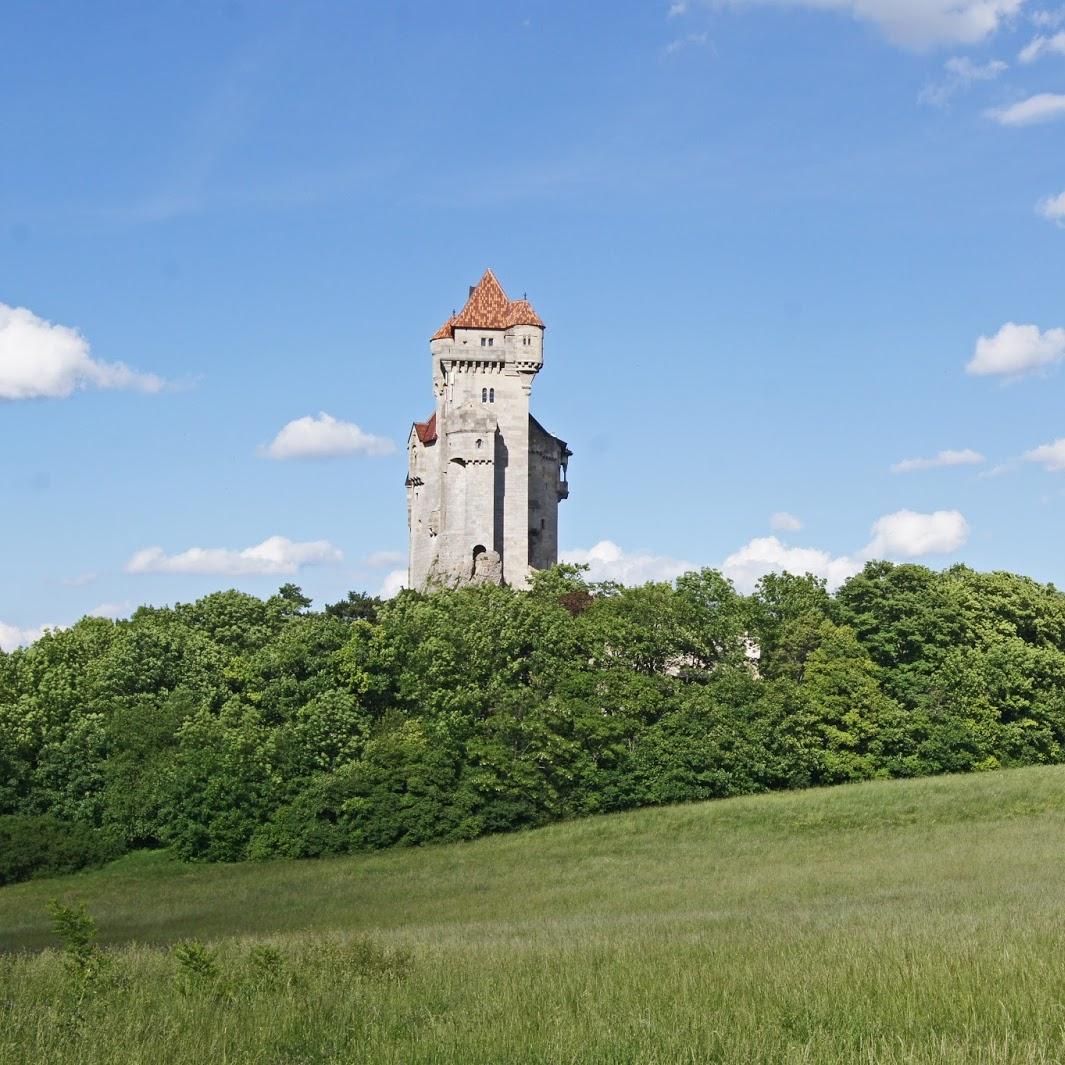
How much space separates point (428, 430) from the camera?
368ft

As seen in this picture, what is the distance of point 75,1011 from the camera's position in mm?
13070

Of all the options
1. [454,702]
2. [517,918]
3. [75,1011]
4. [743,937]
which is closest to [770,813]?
[454,702]

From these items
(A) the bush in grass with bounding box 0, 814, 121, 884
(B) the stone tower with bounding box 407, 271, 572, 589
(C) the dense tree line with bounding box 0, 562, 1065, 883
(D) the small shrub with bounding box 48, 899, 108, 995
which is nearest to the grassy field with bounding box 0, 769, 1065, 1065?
(D) the small shrub with bounding box 48, 899, 108, 995

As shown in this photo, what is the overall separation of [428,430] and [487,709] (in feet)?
159

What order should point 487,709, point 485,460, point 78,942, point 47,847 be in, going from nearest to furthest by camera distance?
point 78,942 < point 47,847 < point 487,709 < point 485,460

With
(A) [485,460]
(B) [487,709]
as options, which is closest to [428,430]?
(A) [485,460]

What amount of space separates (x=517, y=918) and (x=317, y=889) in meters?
15.2

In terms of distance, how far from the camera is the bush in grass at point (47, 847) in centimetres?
5688

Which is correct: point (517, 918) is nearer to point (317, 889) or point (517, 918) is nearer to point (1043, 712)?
point (317, 889)


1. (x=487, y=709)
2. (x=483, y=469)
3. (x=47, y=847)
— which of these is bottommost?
(x=47, y=847)

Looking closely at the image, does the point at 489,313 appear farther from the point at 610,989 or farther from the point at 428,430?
the point at 610,989

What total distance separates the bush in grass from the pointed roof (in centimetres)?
6057

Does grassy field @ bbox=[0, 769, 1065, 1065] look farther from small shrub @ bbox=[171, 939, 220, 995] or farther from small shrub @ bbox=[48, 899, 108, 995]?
small shrub @ bbox=[48, 899, 108, 995]

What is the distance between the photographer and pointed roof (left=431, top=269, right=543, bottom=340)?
112 metres
